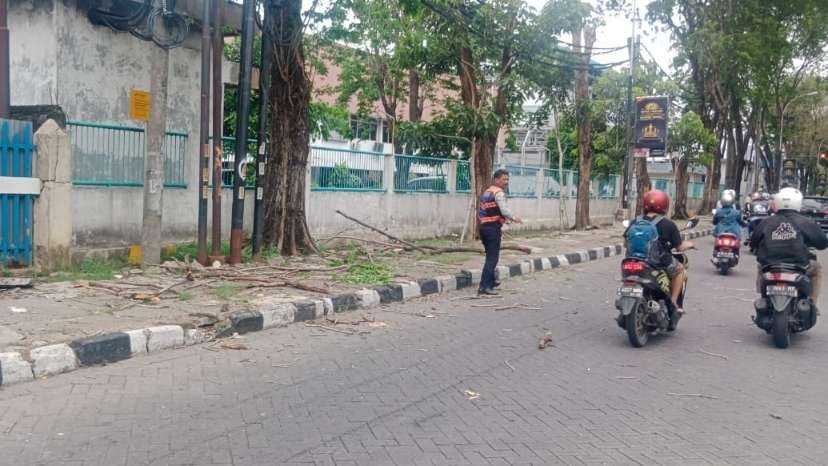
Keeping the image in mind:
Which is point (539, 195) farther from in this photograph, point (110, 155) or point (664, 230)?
point (664, 230)

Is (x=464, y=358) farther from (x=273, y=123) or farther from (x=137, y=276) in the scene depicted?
(x=273, y=123)

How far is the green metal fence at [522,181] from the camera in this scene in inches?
798

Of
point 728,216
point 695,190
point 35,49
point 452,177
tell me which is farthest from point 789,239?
point 695,190

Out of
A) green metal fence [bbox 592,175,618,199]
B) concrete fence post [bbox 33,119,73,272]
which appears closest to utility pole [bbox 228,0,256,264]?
concrete fence post [bbox 33,119,73,272]

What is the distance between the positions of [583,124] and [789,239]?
47.1ft

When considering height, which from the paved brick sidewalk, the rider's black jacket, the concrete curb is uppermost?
the rider's black jacket

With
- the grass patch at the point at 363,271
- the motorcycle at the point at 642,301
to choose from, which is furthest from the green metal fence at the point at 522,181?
the motorcycle at the point at 642,301

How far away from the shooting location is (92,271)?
9.16m

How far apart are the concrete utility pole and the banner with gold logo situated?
51.8 feet

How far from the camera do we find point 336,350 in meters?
6.71

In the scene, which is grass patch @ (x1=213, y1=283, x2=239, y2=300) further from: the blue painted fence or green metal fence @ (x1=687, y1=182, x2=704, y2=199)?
green metal fence @ (x1=687, y1=182, x2=704, y2=199)

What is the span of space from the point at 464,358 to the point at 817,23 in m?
28.1

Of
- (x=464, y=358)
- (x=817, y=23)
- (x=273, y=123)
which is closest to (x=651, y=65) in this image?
(x=817, y=23)

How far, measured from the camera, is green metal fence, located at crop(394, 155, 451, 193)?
15648 millimetres
